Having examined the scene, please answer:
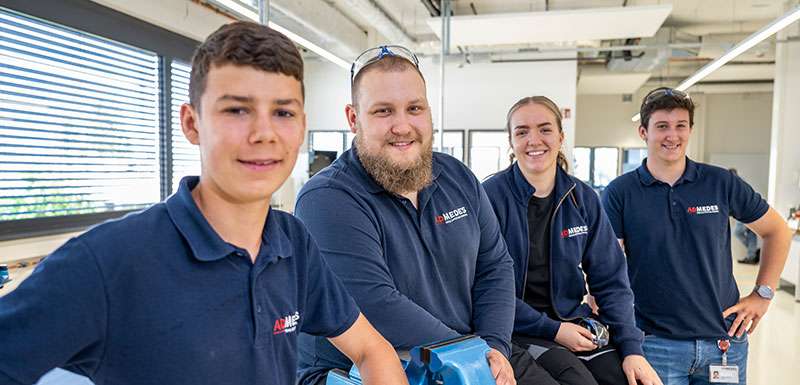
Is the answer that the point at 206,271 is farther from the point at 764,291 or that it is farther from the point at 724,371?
the point at 764,291

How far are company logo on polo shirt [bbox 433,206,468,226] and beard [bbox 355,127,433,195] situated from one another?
0.10m

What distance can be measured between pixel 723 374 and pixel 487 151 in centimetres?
661

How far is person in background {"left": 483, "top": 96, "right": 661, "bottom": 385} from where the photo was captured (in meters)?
1.63

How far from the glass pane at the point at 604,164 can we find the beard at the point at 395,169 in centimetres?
1184

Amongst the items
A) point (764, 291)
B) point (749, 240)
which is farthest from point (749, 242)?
point (764, 291)

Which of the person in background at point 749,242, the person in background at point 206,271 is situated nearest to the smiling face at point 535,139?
the person in background at point 206,271

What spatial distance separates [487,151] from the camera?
8398mm

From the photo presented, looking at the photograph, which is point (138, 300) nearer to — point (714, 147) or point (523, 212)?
point (523, 212)

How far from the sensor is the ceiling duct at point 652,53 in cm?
764

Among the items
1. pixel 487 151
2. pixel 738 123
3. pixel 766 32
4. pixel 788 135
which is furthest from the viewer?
pixel 738 123

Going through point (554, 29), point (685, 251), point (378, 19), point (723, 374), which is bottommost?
point (723, 374)

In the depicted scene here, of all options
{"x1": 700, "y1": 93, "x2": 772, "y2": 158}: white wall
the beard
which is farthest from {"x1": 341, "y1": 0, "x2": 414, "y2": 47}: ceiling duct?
{"x1": 700, "y1": 93, "x2": 772, "y2": 158}: white wall

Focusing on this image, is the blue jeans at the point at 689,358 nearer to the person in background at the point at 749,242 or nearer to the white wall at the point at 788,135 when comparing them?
the white wall at the point at 788,135

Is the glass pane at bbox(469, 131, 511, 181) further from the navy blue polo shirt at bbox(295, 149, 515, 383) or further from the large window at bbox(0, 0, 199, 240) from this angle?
the navy blue polo shirt at bbox(295, 149, 515, 383)
